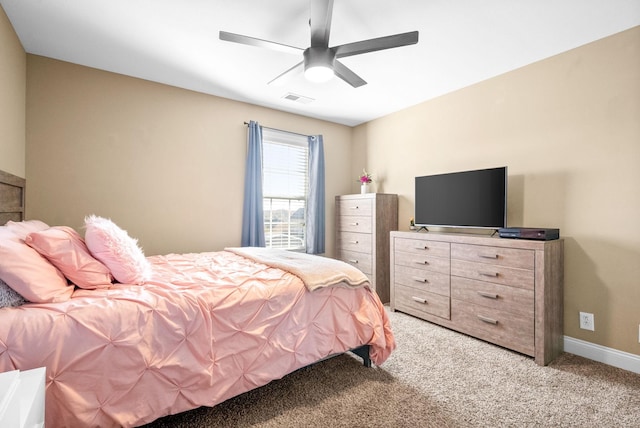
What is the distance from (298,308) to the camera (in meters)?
1.86

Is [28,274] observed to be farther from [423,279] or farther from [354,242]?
[354,242]

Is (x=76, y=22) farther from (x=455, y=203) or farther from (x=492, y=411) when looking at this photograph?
(x=492, y=411)

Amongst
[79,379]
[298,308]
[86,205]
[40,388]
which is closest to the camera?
[40,388]

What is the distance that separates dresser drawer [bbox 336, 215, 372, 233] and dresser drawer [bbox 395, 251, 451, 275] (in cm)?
66

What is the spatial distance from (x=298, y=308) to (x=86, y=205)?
2.43 meters

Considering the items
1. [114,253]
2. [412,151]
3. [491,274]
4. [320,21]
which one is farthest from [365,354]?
[412,151]

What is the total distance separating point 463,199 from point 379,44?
181 cm

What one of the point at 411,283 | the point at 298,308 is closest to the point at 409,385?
the point at 298,308

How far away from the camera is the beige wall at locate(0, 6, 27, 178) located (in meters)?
2.11

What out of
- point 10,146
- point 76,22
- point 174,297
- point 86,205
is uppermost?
point 76,22

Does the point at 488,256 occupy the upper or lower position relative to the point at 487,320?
upper

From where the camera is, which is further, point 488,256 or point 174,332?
point 488,256

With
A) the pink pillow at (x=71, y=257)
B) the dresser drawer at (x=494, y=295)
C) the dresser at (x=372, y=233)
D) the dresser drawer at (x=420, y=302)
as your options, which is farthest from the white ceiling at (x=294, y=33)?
the dresser drawer at (x=420, y=302)

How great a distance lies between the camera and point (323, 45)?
6.70ft
